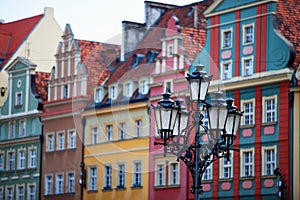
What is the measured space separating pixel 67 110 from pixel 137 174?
7382 millimetres

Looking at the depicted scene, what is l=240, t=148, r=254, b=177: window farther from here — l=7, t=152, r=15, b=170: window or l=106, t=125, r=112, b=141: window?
l=7, t=152, r=15, b=170: window

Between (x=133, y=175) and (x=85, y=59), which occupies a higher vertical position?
(x=85, y=59)

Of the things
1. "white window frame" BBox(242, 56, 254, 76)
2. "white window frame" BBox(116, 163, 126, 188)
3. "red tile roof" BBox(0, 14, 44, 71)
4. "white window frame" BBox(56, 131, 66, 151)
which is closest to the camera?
"white window frame" BBox(242, 56, 254, 76)

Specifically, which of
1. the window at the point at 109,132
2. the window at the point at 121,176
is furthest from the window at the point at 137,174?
the window at the point at 109,132

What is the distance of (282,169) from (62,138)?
17193 millimetres

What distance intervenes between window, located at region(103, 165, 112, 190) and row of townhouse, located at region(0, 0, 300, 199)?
6 cm

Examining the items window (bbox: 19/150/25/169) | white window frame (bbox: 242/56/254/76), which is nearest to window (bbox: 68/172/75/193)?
window (bbox: 19/150/25/169)

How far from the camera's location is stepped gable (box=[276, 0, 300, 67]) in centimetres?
4524

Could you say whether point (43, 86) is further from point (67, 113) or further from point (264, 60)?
point (264, 60)

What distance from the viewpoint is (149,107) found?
46906 mm

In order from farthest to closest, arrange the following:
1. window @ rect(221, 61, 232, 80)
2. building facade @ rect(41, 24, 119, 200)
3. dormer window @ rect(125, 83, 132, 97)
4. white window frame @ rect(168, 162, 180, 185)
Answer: building facade @ rect(41, 24, 119, 200)
dormer window @ rect(125, 83, 132, 97)
white window frame @ rect(168, 162, 180, 185)
window @ rect(221, 61, 232, 80)

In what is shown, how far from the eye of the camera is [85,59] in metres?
57.4

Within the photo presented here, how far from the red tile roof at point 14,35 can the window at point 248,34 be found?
21.4 metres

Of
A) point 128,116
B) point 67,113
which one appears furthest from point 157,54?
point 67,113
